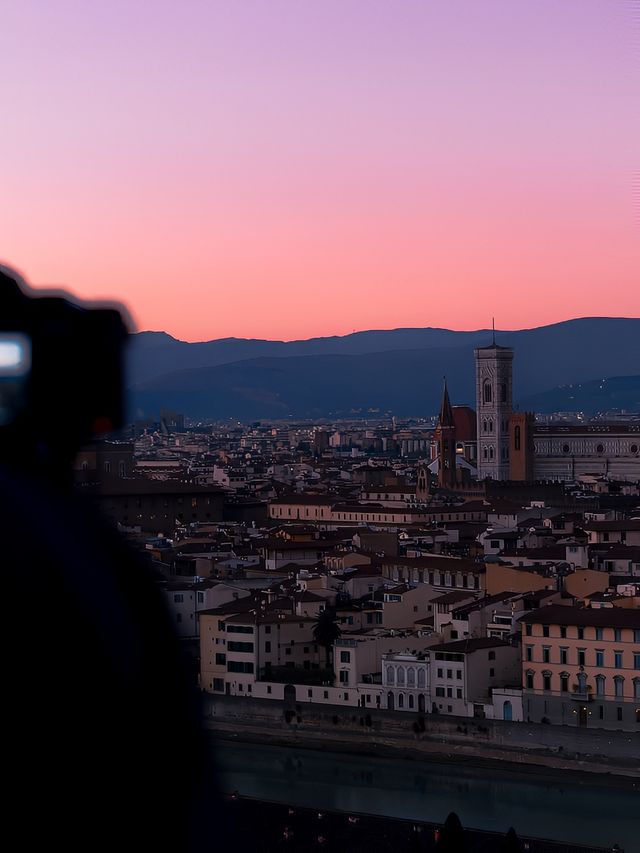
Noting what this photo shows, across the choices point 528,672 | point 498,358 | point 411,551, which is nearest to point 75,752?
point 528,672

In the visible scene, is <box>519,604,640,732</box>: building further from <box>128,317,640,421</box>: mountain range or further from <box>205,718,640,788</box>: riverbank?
<box>128,317,640,421</box>: mountain range

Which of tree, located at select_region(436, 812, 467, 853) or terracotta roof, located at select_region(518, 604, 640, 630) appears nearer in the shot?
tree, located at select_region(436, 812, 467, 853)

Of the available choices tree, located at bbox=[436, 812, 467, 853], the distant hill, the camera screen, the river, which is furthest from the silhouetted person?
the distant hill

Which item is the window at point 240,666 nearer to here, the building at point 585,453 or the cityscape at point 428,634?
the cityscape at point 428,634

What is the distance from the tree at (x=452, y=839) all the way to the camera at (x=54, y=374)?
4.79 m

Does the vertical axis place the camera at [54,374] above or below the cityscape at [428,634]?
above

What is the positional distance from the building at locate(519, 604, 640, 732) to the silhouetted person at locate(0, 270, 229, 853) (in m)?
7.17

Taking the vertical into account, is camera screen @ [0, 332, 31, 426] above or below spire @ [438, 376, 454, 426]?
above

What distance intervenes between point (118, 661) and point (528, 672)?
24.7 ft

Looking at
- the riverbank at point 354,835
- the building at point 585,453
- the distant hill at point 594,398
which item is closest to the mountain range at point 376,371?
the distant hill at point 594,398

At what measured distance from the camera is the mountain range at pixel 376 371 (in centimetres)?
7112

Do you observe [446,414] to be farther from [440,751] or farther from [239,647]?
[440,751]

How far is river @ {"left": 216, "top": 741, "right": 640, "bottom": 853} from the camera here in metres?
6.29

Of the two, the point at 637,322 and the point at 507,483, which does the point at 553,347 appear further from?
the point at 507,483
